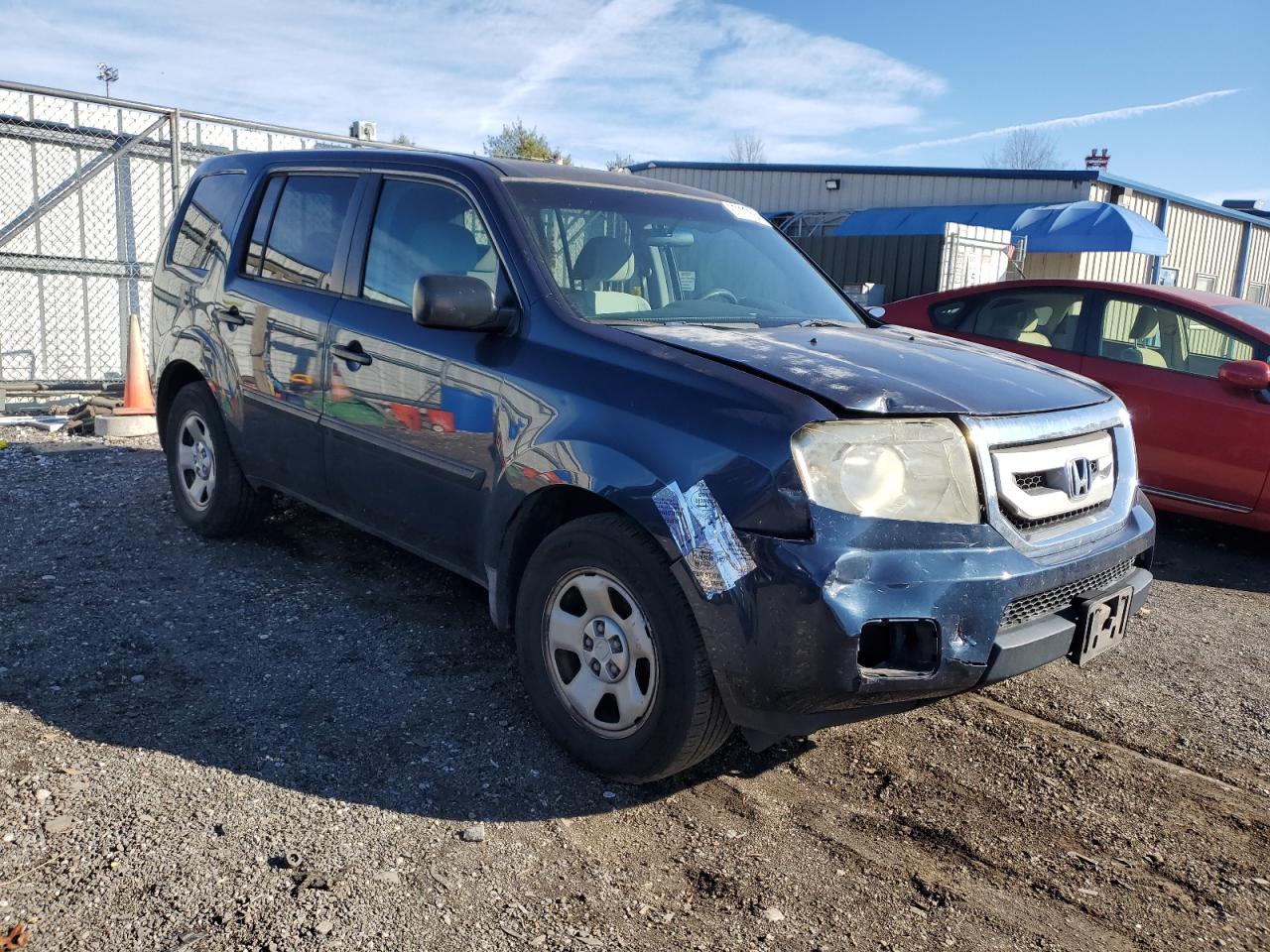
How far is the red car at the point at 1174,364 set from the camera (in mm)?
5996

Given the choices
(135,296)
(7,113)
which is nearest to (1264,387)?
(135,296)

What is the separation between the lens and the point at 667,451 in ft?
9.57

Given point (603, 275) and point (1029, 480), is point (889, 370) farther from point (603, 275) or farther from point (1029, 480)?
point (603, 275)

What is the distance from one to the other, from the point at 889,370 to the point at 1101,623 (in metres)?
1.01

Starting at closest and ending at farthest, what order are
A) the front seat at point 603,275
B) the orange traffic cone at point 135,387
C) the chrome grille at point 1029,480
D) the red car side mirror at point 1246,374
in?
1. the chrome grille at point 1029,480
2. the front seat at point 603,275
3. the red car side mirror at point 1246,374
4. the orange traffic cone at point 135,387

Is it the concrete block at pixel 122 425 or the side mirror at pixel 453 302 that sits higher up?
the side mirror at pixel 453 302

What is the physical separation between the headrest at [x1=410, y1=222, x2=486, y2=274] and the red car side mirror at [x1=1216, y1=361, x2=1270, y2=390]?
4649mm

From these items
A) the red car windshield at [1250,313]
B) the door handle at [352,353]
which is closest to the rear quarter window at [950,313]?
the red car windshield at [1250,313]

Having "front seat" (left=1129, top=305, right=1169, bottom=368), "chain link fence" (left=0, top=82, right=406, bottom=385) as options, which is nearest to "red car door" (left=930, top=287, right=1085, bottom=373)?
"front seat" (left=1129, top=305, right=1169, bottom=368)

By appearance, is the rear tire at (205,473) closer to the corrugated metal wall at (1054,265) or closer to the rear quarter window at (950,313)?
the rear quarter window at (950,313)

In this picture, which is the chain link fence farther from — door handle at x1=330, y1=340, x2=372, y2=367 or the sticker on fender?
the sticker on fender

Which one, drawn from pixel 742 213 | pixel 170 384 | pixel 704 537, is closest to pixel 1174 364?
pixel 742 213

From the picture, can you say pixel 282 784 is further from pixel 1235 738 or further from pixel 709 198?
pixel 1235 738

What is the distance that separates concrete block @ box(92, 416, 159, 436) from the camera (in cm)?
826
